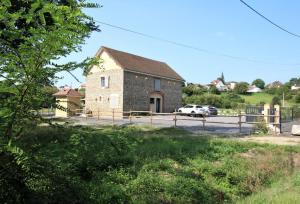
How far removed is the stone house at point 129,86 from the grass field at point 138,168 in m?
21.7

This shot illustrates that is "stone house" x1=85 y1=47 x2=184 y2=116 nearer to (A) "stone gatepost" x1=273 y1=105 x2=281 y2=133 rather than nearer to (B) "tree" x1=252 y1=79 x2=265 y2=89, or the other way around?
(A) "stone gatepost" x1=273 y1=105 x2=281 y2=133

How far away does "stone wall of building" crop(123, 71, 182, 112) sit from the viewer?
34.8 metres

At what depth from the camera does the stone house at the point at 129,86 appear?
34688 mm

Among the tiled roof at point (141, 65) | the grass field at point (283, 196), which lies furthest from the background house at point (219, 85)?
the grass field at point (283, 196)

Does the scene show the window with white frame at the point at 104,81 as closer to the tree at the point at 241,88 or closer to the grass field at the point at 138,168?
the grass field at the point at 138,168

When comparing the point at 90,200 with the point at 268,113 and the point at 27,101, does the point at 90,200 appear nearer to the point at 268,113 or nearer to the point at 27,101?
the point at 27,101

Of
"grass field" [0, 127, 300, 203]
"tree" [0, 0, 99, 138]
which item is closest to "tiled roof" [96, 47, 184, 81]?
"grass field" [0, 127, 300, 203]

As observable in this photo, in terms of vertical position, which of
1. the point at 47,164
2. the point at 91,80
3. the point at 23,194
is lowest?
the point at 23,194

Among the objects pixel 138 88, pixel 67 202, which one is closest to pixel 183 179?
pixel 67 202

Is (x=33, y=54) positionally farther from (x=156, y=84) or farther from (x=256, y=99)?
(x=256, y=99)

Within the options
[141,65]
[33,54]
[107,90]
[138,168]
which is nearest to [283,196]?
[138,168]

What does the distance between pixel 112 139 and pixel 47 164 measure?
5.68ft

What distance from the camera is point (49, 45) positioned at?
3334 mm

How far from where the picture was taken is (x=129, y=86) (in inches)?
1377
